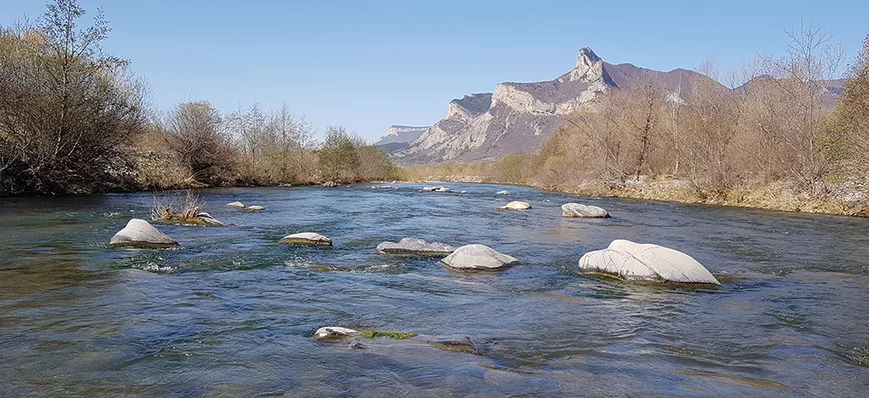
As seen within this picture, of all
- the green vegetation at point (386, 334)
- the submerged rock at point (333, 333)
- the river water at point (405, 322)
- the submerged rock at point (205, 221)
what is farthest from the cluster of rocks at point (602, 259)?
the submerged rock at point (333, 333)

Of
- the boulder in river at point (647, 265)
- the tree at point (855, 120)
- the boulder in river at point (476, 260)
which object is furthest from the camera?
the tree at point (855, 120)

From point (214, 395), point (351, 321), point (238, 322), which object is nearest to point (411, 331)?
point (351, 321)

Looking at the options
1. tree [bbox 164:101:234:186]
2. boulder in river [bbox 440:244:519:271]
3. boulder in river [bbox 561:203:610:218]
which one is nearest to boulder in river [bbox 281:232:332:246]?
boulder in river [bbox 440:244:519:271]

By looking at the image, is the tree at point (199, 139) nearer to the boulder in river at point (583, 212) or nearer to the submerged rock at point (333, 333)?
the boulder in river at point (583, 212)

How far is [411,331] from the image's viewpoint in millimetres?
6586

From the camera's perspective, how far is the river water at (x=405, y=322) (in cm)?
491

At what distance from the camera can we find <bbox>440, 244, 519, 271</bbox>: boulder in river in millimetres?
10766

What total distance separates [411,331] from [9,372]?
387 centimetres

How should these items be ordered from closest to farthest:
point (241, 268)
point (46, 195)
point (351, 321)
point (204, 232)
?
1. point (351, 321)
2. point (241, 268)
3. point (204, 232)
4. point (46, 195)

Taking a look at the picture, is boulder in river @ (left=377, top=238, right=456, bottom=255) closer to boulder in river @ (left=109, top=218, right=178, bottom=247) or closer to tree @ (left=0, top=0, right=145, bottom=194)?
boulder in river @ (left=109, top=218, right=178, bottom=247)

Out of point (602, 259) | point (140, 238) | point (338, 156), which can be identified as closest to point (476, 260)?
point (602, 259)

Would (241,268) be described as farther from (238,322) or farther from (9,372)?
(9,372)

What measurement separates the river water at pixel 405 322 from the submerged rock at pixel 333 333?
127 mm

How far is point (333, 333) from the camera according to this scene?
20.4 feet
